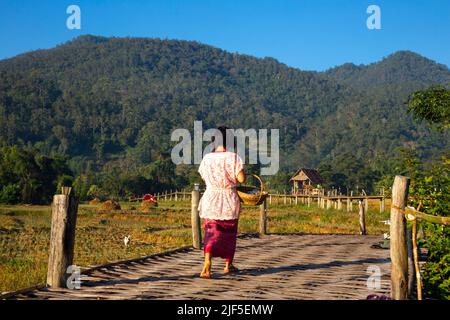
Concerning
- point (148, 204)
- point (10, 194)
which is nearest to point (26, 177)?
point (10, 194)

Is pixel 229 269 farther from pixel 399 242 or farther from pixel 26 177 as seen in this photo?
pixel 26 177

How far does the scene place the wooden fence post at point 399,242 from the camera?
624cm

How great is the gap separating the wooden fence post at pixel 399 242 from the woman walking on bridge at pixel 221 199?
Answer: 82.3 inches

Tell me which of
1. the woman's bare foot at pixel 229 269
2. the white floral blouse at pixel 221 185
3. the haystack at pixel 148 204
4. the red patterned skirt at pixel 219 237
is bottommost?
the haystack at pixel 148 204

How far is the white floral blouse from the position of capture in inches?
309

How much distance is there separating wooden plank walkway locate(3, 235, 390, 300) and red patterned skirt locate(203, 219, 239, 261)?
13.1 inches

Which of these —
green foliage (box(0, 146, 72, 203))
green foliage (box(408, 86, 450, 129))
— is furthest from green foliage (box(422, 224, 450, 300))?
green foliage (box(0, 146, 72, 203))

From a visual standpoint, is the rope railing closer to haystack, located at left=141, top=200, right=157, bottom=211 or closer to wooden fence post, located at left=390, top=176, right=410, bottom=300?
wooden fence post, located at left=390, top=176, right=410, bottom=300

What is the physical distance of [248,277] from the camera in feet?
25.7

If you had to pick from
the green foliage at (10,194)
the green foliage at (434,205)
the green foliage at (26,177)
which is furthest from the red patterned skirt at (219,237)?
the green foliage at (26,177)

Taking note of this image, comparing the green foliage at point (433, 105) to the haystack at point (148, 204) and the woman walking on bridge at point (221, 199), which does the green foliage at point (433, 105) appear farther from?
the haystack at point (148, 204)

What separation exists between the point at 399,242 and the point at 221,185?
2.47m

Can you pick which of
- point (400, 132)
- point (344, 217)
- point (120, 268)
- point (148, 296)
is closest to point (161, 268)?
point (120, 268)
